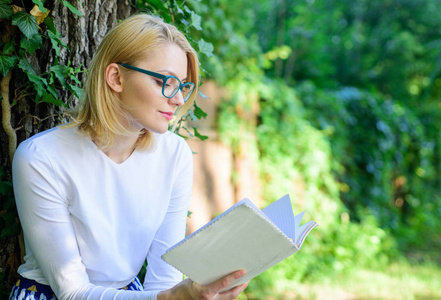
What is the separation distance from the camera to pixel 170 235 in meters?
1.76

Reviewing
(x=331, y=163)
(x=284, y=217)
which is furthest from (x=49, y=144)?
(x=331, y=163)

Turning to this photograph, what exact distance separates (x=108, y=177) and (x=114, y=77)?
1.05 feet

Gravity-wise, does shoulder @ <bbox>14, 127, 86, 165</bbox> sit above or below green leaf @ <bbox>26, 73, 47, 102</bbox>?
below

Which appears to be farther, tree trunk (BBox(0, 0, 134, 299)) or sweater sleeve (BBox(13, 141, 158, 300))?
tree trunk (BBox(0, 0, 134, 299))

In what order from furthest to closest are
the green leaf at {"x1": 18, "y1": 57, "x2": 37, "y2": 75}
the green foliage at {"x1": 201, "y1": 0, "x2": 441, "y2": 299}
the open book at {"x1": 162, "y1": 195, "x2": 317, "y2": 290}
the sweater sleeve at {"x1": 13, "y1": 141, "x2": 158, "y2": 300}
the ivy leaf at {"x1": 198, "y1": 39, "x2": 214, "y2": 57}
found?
the green foliage at {"x1": 201, "y1": 0, "x2": 441, "y2": 299}, the ivy leaf at {"x1": 198, "y1": 39, "x2": 214, "y2": 57}, the green leaf at {"x1": 18, "y1": 57, "x2": 37, "y2": 75}, the sweater sleeve at {"x1": 13, "y1": 141, "x2": 158, "y2": 300}, the open book at {"x1": 162, "y1": 195, "x2": 317, "y2": 290}

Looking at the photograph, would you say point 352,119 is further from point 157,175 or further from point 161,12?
point 157,175

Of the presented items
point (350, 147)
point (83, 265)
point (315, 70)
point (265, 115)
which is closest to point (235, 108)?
point (265, 115)

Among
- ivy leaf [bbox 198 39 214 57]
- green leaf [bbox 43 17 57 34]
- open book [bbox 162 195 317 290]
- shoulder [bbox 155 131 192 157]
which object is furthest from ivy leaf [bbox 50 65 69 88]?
open book [bbox 162 195 317 290]

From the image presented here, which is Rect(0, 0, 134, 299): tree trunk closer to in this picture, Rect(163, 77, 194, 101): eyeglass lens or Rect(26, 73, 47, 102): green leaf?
Rect(26, 73, 47, 102): green leaf

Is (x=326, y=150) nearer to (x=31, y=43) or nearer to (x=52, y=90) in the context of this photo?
(x=52, y=90)

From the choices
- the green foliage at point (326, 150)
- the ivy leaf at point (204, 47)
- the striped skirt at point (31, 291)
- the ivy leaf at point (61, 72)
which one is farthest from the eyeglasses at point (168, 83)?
the green foliage at point (326, 150)

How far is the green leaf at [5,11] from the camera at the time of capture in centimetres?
159

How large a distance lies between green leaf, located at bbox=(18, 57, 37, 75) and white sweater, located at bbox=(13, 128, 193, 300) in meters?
0.28

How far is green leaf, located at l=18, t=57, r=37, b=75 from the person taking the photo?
5.35 ft
